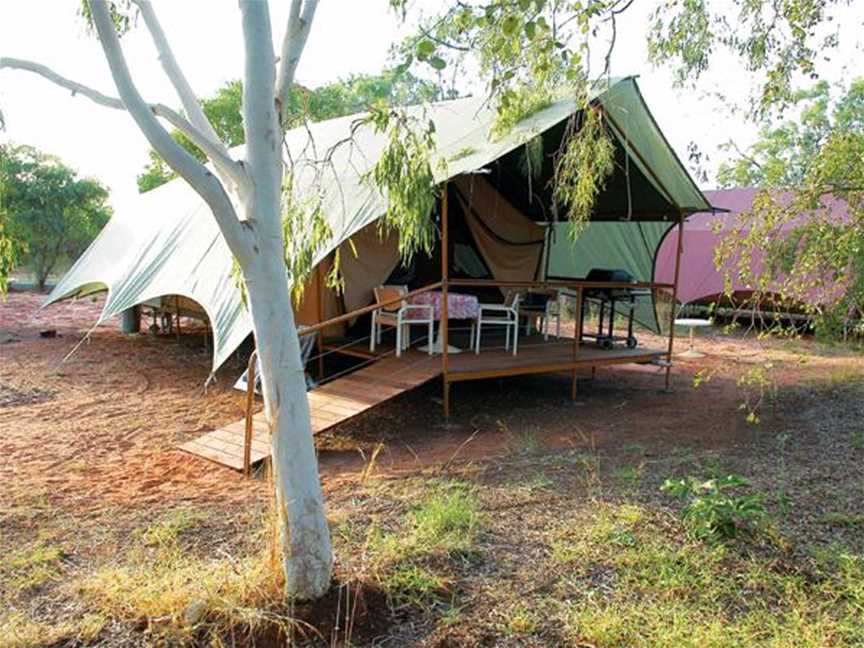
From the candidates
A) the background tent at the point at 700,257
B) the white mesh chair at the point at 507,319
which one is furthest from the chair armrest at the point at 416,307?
the background tent at the point at 700,257

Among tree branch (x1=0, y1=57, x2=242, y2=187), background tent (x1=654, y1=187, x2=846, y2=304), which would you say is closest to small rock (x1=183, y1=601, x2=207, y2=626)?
tree branch (x1=0, y1=57, x2=242, y2=187)

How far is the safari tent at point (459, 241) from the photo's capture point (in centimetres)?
611

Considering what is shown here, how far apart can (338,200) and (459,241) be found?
9.87 ft

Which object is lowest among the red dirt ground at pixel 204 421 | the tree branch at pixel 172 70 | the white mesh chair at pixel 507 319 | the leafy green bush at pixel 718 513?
the red dirt ground at pixel 204 421

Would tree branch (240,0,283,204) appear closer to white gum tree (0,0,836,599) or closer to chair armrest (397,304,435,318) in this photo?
white gum tree (0,0,836,599)

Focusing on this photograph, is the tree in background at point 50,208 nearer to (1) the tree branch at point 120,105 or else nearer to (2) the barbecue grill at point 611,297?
(2) the barbecue grill at point 611,297

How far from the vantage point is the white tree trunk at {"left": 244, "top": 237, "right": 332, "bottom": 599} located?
275 centimetres

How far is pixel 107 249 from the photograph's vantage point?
11234mm

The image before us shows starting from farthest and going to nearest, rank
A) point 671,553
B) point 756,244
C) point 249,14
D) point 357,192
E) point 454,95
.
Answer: point 357,192, point 756,244, point 454,95, point 671,553, point 249,14

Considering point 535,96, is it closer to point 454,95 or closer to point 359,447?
point 454,95

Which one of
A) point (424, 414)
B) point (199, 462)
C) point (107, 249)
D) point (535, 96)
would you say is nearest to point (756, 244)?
point (535, 96)

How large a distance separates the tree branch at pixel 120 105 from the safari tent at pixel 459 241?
0.81 meters

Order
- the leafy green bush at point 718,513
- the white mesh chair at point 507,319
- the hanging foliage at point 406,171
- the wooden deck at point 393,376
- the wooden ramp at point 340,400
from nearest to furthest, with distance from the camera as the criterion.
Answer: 1. the hanging foliage at point 406,171
2. the leafy green bush at point 718,513
3. the wooden ramp at point 340,400
4. the wooden deck at point 393,376
5. the white mesh chair at point 507,319

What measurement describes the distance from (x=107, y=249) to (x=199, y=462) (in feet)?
24.4
